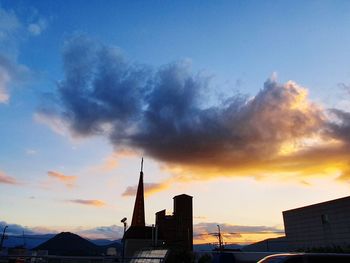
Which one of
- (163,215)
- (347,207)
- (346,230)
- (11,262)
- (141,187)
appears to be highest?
(141,187)

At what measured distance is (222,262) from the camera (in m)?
16.0

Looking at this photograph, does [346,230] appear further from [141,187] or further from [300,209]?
[141,187]

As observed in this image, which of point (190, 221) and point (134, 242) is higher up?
point (190, 221)

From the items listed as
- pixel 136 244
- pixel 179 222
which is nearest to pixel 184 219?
pixel 179 222

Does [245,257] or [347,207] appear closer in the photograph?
[245,257]

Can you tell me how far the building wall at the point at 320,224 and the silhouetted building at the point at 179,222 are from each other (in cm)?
6046

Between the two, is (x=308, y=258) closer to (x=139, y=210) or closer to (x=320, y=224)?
(x=320, y=224)

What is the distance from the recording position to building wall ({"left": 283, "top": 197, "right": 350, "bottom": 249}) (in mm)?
46125

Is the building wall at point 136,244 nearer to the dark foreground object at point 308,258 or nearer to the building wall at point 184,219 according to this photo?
the building wall at point 184,219

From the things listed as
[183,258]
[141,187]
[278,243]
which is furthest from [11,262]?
[141,187]

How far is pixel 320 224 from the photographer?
167ft

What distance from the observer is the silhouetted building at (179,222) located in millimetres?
116188

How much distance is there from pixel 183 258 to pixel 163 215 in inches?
3121

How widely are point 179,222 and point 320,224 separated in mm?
73970
